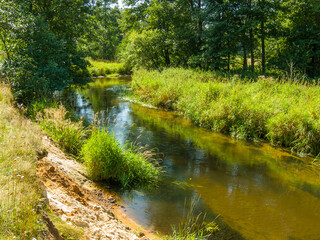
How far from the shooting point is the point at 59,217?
318cm

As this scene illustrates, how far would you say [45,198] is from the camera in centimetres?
314

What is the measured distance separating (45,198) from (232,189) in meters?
4.63

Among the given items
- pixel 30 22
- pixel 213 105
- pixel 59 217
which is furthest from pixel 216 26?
pixel 59 217

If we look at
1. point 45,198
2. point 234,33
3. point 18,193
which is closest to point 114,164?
point 45,198

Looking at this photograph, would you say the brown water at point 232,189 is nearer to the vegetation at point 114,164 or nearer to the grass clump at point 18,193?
the vegetation at point 114,164

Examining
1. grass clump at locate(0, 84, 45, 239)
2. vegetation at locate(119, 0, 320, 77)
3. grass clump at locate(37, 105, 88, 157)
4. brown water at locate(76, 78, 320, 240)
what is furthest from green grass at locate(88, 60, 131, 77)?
grass clump at locate(0, 84, 45, 239)

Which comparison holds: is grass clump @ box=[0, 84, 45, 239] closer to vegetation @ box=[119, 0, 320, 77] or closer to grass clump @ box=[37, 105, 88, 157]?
grass clump @ box=[37, 105, 88, 157]

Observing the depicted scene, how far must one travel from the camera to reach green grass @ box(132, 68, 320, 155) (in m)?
8.74

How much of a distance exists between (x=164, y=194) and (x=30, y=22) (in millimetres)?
9768

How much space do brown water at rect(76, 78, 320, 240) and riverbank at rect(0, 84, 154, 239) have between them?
3.25 feet

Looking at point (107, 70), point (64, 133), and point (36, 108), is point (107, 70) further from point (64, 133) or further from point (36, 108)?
point (64, 133)

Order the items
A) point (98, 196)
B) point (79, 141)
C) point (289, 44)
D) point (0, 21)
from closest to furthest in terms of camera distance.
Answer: point (98, 196), point (79, 141), point (0, 21), point (289, 44)

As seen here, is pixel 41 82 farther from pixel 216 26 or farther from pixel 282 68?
pixel 282 68

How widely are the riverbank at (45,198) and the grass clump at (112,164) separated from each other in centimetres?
36
